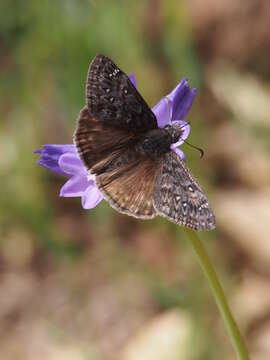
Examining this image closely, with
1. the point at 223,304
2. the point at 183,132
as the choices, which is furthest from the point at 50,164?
the point at 223,304

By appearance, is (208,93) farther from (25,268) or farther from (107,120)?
(107,120)

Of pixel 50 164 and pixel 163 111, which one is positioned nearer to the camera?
pixel 50 164

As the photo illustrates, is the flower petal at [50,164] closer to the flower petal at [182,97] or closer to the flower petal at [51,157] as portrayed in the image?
the flower petal at [51,157]

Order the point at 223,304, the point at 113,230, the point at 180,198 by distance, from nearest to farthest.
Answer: the point at 223,304 < the point at 180,198 < the point at 113,230

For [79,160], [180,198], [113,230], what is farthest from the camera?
[113,230]

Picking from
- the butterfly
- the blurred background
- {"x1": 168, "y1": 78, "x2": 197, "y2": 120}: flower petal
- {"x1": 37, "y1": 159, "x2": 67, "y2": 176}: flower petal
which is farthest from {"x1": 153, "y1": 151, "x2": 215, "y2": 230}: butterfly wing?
the blurred background

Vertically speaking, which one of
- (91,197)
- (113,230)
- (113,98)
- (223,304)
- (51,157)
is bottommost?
(113,230)

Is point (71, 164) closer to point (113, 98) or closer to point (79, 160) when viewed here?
point (79, 160)
